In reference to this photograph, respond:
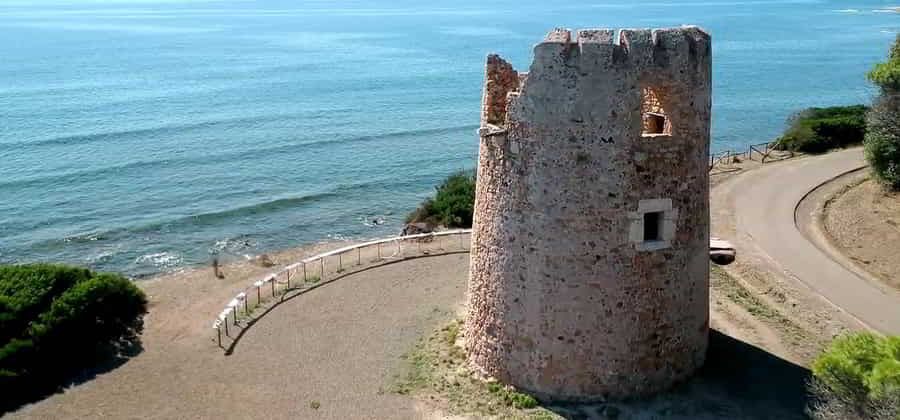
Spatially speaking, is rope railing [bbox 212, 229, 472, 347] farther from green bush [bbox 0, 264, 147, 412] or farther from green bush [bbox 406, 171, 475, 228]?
green bush [bbox 406, 171, 475, 228]

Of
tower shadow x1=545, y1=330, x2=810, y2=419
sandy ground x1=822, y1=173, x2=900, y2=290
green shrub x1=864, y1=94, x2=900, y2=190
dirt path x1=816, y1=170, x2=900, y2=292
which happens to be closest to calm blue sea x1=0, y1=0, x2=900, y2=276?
dirt path x1=816, y1=170, x2=900, y2=292

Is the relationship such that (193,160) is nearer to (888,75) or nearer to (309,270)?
(309,270)

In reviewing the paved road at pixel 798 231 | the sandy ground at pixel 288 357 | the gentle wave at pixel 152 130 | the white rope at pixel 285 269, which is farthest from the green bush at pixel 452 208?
the gentle wave at pixel 152 130

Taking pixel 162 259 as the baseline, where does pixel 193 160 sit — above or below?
above

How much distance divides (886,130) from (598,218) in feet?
79.0

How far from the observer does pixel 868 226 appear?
96.8ft

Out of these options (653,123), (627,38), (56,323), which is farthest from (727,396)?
(56,323)

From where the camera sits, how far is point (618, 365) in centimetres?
1536

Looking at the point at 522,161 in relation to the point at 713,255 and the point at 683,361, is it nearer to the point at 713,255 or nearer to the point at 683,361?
the point at 683,361

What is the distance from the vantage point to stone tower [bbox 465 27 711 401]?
1412cm

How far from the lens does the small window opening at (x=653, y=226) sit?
14984 millimetres

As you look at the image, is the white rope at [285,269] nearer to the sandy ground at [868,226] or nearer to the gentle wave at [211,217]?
the sandy ground at [868,226]

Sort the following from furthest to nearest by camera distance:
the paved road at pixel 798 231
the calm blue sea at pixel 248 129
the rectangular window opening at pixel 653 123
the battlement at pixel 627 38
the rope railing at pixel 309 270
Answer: the calm blue sea at pixel 248 129
the paved road at pixel 798 231
the rope railing at pixel 309 270
the rectangular window opening at pixel 653 123
the battlement at pixel 627 38

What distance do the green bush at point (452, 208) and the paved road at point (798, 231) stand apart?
10483 millimetres
